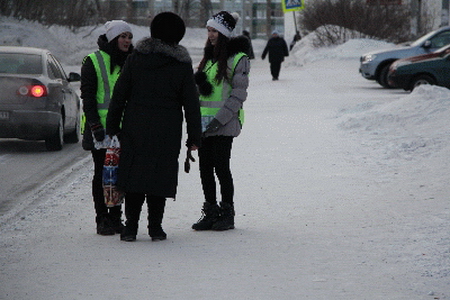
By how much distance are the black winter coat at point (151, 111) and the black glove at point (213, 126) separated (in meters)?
0.47

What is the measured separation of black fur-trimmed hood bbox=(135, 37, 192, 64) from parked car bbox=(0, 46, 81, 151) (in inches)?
244

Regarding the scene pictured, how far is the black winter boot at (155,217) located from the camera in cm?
716

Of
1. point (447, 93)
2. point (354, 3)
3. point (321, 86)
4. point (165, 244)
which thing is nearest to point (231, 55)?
point (165, 244)

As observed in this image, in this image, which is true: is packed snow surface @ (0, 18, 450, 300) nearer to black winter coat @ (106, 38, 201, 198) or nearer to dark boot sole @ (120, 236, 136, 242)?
dark boot sole @ (120, 236, 136, 242)

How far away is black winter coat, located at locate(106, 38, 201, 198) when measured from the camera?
6895 millimetres

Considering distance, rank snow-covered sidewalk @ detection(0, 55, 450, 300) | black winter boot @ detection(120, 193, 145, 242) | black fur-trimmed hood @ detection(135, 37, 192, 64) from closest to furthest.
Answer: snow-covered sidewalk @ detection(0, 55, 450, 300)
black fur-trimmed hood @ detection(135, 37, 192, 64)
black winter boot @ detection(120, 193, 145, 242)

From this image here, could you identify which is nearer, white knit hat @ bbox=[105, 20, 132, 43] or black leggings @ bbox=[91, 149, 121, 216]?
white knit hat @ bbox=[105, 20, 132, 43]

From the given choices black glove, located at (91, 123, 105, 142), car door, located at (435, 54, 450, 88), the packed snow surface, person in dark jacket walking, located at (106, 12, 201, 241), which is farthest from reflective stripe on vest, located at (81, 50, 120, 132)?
car door, located at (435, 54, 450, 88)

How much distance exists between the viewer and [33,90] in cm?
1307

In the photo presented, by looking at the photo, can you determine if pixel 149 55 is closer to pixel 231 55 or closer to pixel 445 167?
pixel 231 55

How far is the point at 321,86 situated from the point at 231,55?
66.5ft

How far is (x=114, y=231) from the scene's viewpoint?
7.48 meters

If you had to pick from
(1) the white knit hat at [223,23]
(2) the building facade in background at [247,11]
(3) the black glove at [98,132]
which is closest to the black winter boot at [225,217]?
(3) the black glove at [98,132]

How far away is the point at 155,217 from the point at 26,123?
6.30m
